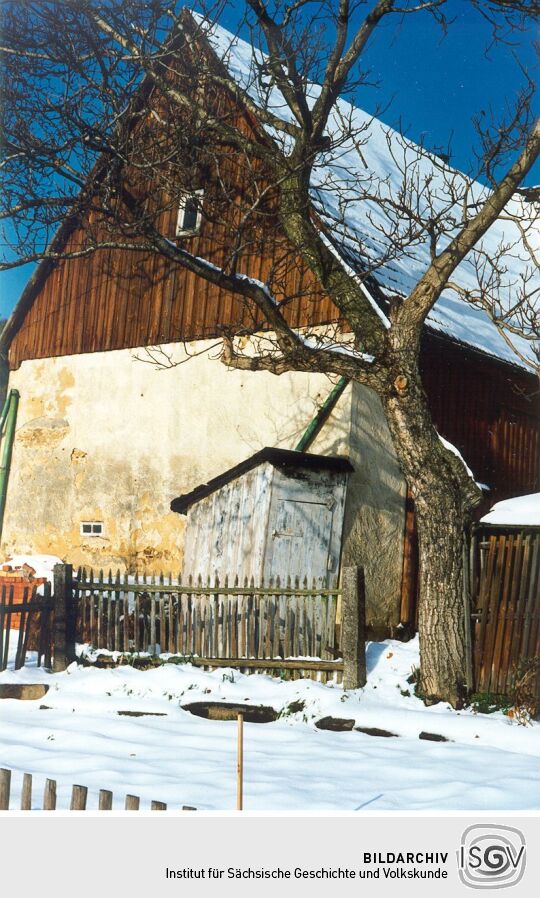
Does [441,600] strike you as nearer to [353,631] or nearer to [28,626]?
[353,631]

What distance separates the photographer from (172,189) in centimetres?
1070

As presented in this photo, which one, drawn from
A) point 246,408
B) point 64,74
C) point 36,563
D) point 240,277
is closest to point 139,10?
point 64,74

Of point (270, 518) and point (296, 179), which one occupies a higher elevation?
point (296, 179)

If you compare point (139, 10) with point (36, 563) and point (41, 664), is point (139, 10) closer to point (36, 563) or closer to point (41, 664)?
point (41, 664)

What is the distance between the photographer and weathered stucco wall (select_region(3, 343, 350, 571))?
1227 centimetres

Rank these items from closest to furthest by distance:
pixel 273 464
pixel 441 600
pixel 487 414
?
1. pixel 441 600
2. pixel 273 464
3. pixel 487 414

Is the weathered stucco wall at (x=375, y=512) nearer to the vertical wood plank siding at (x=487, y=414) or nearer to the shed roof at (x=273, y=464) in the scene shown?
the shed roof at (x=273, y=464)

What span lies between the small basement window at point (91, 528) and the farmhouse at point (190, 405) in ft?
0.16

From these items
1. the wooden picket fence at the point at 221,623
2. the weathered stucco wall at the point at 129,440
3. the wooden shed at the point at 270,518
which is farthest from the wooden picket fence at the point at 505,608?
the weathered stucco wall at the point at 129,440

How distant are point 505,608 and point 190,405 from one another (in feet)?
20.5
